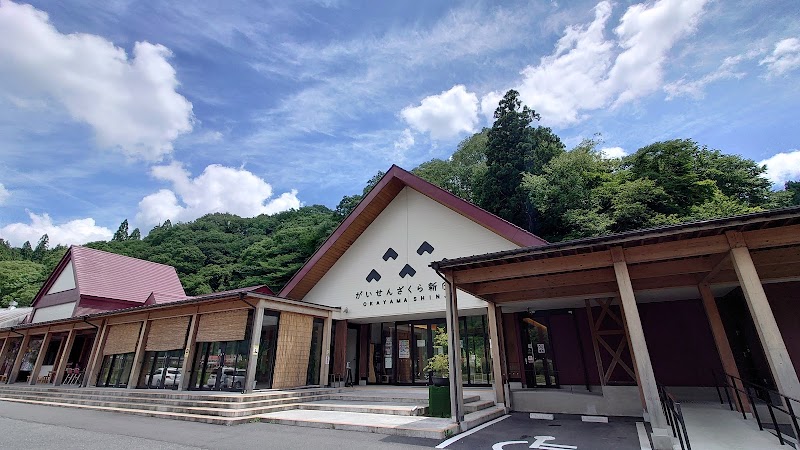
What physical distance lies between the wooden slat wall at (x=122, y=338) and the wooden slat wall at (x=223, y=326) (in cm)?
339

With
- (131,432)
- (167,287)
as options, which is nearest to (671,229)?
(131,432)

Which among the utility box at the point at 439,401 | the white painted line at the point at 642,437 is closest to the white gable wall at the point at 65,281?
the utility box at the point at 439,401

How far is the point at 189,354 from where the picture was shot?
1114cm

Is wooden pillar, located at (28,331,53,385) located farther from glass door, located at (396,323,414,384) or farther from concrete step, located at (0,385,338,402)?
glass door, located at (396,323,414,384)

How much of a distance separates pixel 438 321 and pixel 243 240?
31.3m

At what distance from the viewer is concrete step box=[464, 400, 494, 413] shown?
761 centimetres

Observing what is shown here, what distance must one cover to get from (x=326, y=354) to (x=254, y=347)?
2931 mm

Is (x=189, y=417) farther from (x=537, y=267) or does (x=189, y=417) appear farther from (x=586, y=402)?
(x=586, y=402)

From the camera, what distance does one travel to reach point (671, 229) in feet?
17.5

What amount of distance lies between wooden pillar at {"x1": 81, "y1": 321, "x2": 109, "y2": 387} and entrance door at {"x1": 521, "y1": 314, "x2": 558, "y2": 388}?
15177 millimetres

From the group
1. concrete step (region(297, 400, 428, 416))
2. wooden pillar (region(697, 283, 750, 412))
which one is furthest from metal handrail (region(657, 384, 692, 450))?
concrete step (region(297, 400, 428, 416))

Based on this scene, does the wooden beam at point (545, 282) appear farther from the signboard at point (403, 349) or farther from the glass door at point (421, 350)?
the signboard at point (403, 349)

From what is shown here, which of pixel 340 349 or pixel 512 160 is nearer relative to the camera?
pixel 340 349

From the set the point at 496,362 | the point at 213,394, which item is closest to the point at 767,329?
the point at 496,362
